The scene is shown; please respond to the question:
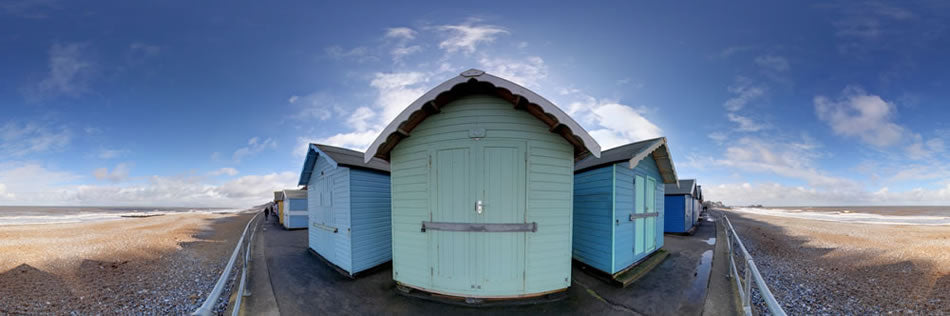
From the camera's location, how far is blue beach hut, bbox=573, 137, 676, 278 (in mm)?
7691

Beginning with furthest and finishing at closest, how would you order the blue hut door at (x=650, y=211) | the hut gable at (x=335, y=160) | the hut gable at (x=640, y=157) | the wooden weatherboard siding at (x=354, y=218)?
the blue hut door at (x=650, y=211)
the hut gable at (x=335, y=160)
the wooden weatherboard siding at (x=354, y=218)
the hut gable at (x=640, y=157)

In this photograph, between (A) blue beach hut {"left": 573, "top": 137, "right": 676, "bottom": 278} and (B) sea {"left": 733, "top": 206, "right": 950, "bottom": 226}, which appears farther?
(B) sea {"left": 733, "top": 206, "right": 950, "bottom": 226}

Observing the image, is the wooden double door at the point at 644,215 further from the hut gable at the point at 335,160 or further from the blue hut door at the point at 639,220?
the hut gable at the point at 335,160

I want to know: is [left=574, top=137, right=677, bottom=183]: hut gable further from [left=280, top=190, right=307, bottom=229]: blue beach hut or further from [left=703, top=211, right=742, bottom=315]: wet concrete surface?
[left=280, top=190, right=307, bottom=229]: blue beach hut

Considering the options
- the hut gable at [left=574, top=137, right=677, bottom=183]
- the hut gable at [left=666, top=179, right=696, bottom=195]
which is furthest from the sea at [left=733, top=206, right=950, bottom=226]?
the hut gable at [left=574, top=137, right=677, bottom=183]

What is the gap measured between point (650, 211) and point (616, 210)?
2885 millimetres

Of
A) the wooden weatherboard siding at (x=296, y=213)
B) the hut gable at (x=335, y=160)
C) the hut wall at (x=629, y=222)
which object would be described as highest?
the hut gable at (x=335, y=160)

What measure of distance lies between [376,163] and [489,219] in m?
5.62

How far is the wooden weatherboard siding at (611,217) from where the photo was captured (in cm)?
768

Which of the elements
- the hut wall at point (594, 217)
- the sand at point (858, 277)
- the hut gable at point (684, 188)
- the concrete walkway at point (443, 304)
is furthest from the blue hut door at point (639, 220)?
the hut gable at point (684, 188)

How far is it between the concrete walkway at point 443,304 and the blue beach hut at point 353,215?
495 millimetres

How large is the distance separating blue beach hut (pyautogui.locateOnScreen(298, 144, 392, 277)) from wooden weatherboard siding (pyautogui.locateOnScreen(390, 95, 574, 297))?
2777 mm

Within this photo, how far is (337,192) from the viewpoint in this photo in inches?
357

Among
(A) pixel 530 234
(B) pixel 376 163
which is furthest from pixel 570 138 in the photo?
(B) pixel 376 163
